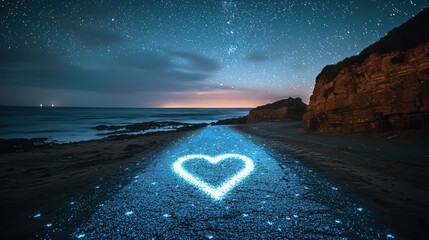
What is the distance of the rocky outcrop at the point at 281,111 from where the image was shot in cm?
4328

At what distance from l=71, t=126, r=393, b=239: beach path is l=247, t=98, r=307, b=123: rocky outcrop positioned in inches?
1485

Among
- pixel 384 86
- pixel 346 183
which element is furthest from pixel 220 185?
pixel 384 86

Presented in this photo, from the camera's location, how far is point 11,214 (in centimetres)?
478

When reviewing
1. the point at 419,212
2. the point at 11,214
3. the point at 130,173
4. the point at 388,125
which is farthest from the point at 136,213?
the point at 388,125

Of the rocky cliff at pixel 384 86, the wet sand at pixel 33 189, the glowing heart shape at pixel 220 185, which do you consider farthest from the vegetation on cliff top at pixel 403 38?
the wet sand at pixel 33 189

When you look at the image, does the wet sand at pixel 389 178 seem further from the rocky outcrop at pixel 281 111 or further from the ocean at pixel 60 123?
the rocky outcrop at pixel 281 111

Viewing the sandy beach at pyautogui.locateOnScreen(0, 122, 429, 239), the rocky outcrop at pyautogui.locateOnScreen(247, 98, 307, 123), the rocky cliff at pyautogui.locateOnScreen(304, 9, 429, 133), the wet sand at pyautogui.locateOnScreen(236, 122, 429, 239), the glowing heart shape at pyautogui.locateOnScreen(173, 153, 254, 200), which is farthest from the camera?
the rocky outcrop at pyautogui.locateOnScreen(247, 98, 307, 123)

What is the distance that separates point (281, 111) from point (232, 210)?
1653 inches

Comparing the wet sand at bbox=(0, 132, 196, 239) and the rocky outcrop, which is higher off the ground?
the rocky outcrop

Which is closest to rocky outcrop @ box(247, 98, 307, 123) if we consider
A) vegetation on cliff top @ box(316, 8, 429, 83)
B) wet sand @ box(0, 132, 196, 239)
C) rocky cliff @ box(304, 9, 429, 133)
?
rocky cliff @ box(304, 9, 429, 133)

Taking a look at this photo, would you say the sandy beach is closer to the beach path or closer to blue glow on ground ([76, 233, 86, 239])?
the beach path

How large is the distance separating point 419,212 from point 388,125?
534 inches

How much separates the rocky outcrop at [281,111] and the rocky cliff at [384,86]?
23.4 metres

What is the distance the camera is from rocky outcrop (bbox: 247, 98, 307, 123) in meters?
43.3
